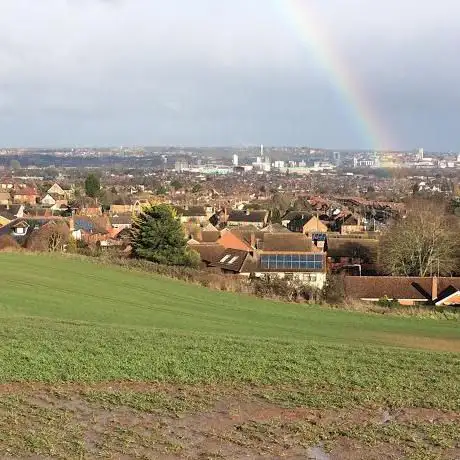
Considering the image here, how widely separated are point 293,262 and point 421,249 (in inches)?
327

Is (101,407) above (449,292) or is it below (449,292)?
above

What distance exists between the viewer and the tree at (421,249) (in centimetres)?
3828

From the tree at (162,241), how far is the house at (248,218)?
31220mm

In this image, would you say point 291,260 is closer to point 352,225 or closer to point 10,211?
point 352,225

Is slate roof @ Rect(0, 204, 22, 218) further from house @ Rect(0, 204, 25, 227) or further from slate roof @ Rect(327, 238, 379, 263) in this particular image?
slate roof @ Rect(327, 238, 379, 263)

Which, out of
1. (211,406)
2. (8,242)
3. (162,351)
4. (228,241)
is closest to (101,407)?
(211,406)

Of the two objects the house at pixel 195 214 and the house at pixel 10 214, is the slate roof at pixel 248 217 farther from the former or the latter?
the house at pixel 10 214

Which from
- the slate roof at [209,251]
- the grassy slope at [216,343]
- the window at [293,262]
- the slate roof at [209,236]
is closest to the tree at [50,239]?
the slate roof at [209,251]

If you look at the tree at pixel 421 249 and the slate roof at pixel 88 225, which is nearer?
the tree at pixel 421 249

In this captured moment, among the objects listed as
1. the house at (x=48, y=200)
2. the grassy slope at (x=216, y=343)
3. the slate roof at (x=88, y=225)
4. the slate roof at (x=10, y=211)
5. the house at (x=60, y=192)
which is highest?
the grassy slope at (x=216, y=343)

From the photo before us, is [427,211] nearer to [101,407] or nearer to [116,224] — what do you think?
[116,224]

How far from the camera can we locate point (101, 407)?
7.89 m

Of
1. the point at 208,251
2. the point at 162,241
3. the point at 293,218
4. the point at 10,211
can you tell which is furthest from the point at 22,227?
the point at 293,218

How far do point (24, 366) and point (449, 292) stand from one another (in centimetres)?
2407
